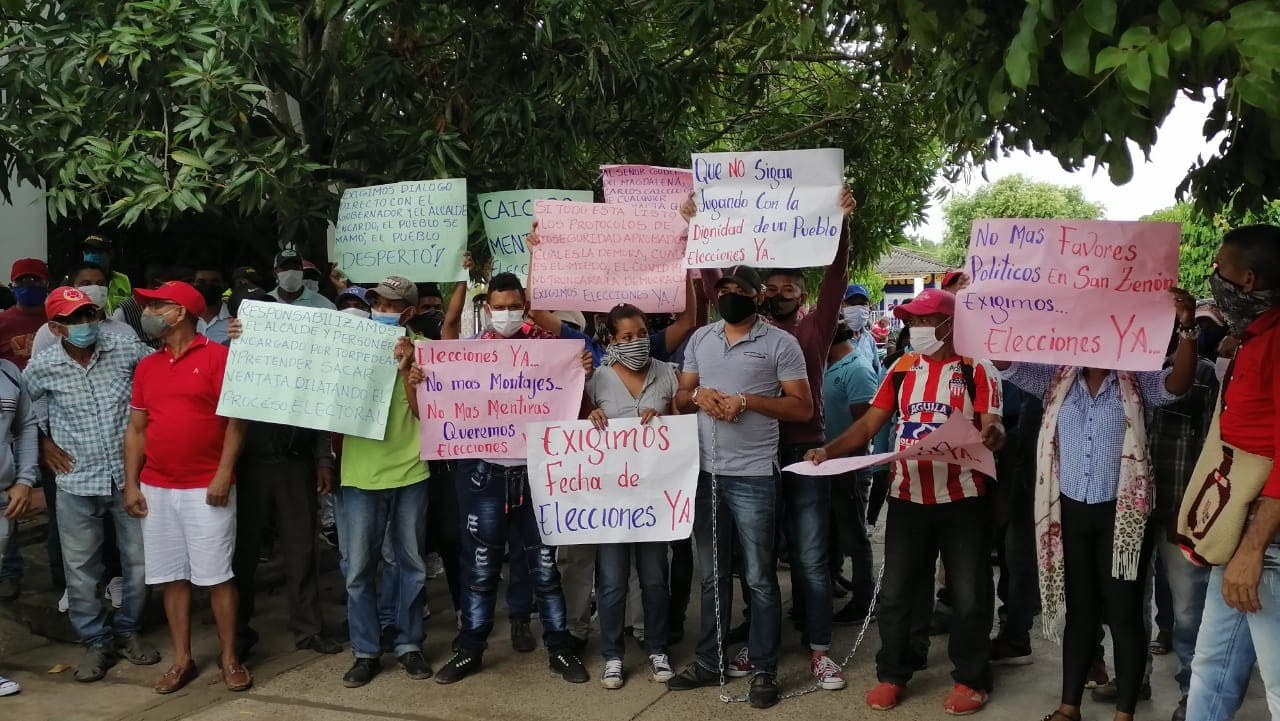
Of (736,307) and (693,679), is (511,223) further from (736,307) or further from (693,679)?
(693,679)

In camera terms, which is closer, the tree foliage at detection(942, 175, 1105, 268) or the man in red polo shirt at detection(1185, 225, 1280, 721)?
the man in red polo shirt at detection(1185, 225, 1280, 721)

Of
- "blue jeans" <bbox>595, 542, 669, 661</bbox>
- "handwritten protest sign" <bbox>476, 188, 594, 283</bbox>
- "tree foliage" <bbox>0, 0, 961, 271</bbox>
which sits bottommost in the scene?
"blue jeans" <bbox>595, 542, 669, 661</bbox>

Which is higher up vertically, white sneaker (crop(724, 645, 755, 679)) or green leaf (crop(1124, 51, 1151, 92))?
green leaf (crop(1124, 51, 1151, 92))

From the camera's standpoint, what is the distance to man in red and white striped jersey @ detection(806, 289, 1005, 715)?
5.05 meters

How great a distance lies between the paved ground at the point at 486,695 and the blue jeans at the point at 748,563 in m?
0.24

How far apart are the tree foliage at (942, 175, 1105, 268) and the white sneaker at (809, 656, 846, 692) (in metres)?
69.2

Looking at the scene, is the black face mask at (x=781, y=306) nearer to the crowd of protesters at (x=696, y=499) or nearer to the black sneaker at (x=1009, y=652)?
the crowd of protesters at (x=696, y=499)

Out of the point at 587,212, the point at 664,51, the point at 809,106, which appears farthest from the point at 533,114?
the point at 809,106

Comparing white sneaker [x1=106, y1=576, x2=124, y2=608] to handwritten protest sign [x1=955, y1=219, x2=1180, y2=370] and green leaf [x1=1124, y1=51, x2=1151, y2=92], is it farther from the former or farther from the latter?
green leaf [x1=1124, y1=51, x2=1151, y2=92]

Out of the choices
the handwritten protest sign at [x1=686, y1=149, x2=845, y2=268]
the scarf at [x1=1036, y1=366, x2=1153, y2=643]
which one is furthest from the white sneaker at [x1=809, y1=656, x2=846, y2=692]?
the handwritten protest sign at [x1=686, y1=149, x2=845, y2=268]

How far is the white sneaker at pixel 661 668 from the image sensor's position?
218 inches

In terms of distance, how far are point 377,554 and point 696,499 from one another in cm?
167

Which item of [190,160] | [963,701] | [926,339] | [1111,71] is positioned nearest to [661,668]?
[963,701]

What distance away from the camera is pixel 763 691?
17.0 feet
